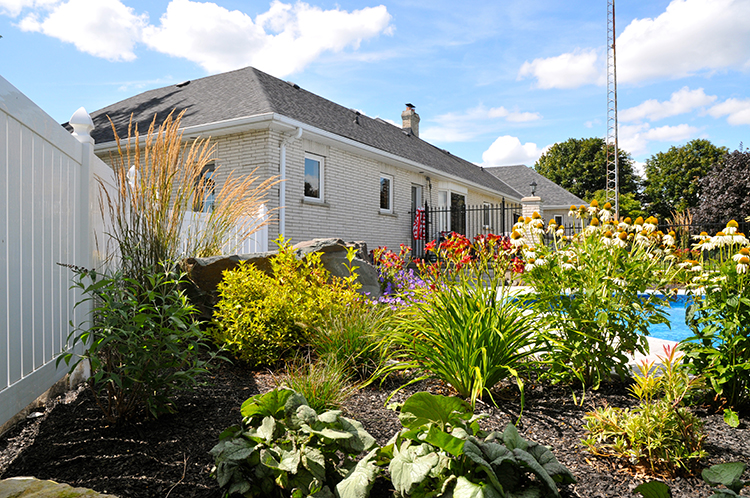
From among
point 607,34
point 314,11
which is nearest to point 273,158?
point 314,11

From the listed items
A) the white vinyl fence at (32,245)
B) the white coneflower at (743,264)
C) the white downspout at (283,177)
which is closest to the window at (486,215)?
the white downspout at (283,177)

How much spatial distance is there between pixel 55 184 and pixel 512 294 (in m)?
2.70

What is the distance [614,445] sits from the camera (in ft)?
5.92

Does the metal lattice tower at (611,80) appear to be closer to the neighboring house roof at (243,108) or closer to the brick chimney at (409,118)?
the brick chimney at (409,118)

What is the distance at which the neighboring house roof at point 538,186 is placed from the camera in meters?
23.2

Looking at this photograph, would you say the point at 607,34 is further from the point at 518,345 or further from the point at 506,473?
the point at 506,473

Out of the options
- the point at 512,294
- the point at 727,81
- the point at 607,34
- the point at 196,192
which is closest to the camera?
the point at 512,294

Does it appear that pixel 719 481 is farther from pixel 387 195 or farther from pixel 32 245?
pixel 387 195

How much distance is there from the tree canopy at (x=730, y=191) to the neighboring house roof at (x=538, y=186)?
539 centimetres

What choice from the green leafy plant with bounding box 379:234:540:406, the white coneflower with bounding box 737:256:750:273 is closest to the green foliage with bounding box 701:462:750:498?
the green leafy plant with bounding box 379:234:540:406

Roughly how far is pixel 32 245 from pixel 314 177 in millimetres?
7571

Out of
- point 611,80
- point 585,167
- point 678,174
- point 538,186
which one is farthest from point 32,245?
point 678,174

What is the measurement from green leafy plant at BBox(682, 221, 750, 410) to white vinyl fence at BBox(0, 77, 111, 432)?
125 inches

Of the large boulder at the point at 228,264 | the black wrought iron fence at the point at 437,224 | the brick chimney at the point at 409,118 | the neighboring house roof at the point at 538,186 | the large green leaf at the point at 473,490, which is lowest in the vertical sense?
the large green leaf at the point at 473,490
